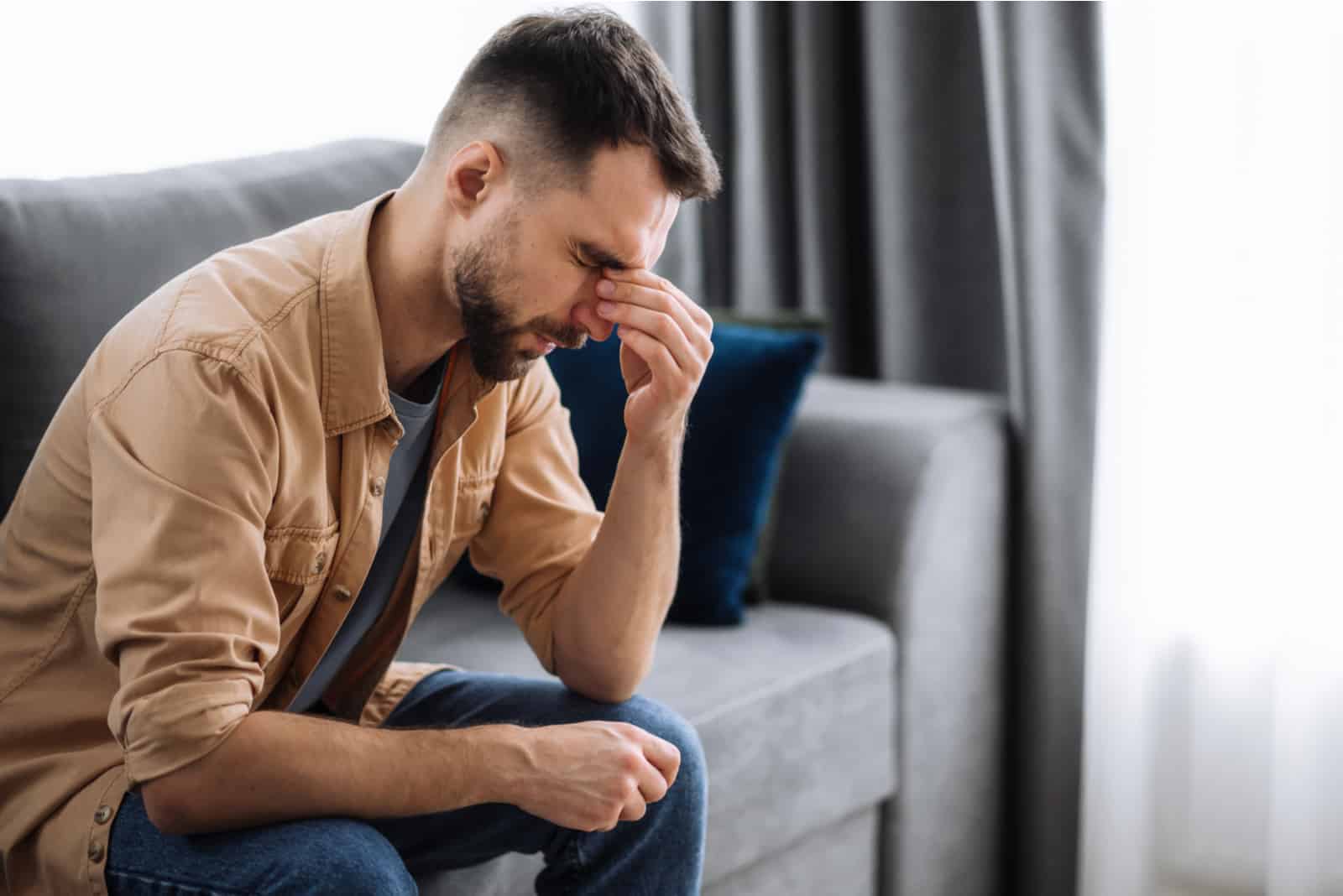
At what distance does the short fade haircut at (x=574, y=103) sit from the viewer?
127 centimetres

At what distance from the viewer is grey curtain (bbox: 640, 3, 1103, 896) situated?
7.43ft

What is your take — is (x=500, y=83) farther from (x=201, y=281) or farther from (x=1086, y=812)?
(x=1086, y=812)

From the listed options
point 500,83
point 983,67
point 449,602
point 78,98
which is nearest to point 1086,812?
point 449,602

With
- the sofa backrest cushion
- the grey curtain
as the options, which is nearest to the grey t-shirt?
the sofa backrest cushion

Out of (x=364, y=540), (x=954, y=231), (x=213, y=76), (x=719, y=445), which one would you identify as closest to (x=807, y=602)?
(x=719, y=445)

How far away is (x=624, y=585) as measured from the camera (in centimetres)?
148

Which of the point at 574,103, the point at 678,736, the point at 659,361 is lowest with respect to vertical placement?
the point at 678,736

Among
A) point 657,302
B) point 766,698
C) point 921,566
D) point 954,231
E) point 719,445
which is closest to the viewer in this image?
point 657,302

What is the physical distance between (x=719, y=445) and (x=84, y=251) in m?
0.81

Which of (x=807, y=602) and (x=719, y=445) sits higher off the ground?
(x=719, y=445)

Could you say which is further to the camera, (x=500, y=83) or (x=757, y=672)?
(x=757, y=672)

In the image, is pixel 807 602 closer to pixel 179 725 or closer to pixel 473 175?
pixel 473 175

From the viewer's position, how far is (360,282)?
51.0 inches

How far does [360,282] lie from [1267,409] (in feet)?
4.39
